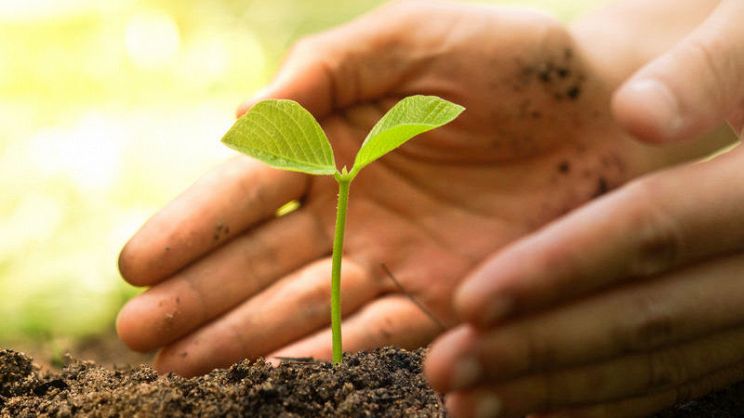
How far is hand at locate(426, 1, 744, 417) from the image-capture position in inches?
34.5

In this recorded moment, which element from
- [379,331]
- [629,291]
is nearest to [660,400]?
[629,291]

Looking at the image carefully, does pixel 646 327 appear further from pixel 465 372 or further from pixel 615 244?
pixel 465 372

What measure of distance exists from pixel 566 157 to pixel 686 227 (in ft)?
2.50

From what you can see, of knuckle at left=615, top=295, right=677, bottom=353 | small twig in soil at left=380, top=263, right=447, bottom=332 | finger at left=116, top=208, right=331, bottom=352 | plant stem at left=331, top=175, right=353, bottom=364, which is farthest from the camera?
small twig in soil at left=380, top=263, right=447, bottom=332

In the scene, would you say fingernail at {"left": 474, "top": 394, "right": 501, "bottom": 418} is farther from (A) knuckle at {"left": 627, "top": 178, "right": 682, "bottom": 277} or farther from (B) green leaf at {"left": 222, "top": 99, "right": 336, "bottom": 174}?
(B) green leaf at {"left": 222, "top": 99, "right": 336, "bottom": 174}

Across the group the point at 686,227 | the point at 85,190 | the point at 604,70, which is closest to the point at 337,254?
the point at 686,227

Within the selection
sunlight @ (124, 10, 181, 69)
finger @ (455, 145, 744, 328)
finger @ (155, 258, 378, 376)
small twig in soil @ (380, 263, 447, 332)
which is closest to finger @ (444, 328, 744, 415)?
finger @ (455, 145, 744, 328)

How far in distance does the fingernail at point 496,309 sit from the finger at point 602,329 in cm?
3

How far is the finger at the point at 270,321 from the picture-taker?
1.55 metres

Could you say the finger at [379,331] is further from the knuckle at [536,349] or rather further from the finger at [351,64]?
the knuckle at [536,349]

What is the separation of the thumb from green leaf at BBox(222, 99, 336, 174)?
22.4 inches

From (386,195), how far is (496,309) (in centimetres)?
98

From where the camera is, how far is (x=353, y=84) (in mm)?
1720

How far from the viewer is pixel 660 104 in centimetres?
95
